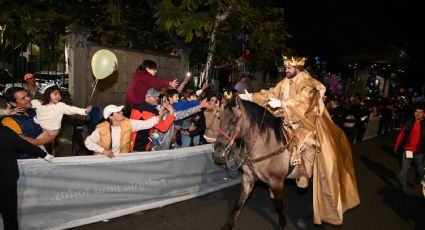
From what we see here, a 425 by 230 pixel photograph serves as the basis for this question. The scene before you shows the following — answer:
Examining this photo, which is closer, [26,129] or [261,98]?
[26,129]

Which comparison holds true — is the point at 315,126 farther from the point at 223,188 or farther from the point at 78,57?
the point at 78,57

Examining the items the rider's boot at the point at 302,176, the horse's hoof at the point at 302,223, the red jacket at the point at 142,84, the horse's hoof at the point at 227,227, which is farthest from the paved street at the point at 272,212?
the red jacket at the point at 142,84

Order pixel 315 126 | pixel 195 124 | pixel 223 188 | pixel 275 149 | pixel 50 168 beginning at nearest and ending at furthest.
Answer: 1. pixel 50 168
2. pixel 275 149
3. pixel 315 126
4. pixel 223 188
5. pixel 195 124

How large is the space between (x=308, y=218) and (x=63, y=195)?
3816 millimetres

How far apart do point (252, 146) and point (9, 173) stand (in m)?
2.92

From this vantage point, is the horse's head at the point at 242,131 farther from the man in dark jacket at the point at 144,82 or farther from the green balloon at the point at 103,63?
the green balloon at the point at 103,63

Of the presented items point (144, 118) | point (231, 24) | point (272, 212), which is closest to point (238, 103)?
point (144, 118)

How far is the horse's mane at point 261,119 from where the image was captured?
14.6ft

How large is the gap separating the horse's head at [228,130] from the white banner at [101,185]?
1.43m

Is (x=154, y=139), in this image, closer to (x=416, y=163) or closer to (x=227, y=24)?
(x=416, y=163)

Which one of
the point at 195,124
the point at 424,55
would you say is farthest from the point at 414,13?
the point at 195,124

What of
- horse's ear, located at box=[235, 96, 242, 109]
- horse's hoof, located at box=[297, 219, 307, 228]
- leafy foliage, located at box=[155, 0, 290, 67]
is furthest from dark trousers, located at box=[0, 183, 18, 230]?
leafy foliage, located at box=[155, 0, 290, 67]

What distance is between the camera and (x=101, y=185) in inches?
183

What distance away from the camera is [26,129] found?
4.90 m
